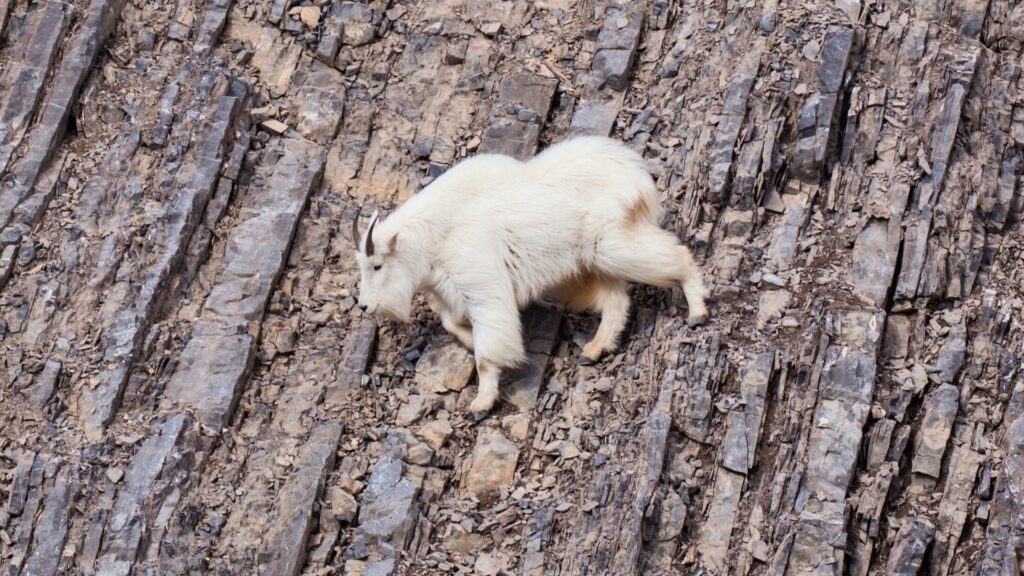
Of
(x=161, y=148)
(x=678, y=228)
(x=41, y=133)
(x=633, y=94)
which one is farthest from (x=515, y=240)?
(x=41, y=133)

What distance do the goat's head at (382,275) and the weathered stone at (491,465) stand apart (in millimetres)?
1475

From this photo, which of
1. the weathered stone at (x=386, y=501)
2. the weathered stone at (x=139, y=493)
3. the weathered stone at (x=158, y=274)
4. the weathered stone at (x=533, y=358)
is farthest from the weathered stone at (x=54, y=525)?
the weathered stone at (x=533, y=358)

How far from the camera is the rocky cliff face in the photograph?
10930 millimetres

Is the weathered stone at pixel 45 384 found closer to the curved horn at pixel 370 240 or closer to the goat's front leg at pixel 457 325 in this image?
the curved horn at pixel 370 240

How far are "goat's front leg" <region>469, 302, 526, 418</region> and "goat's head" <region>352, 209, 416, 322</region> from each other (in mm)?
734

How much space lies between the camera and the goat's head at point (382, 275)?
12.2 m

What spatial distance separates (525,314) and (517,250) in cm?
70

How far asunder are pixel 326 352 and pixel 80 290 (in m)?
2.36

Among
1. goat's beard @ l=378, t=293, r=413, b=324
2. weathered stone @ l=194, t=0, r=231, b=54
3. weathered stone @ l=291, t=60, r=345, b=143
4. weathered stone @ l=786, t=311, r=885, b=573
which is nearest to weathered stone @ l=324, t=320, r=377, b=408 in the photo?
goat's beard @ l=378, t=293, r=413, b=324

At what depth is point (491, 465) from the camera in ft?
38.1

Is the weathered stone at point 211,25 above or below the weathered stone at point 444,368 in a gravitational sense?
above

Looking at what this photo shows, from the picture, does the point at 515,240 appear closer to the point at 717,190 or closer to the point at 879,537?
the point at 717,190

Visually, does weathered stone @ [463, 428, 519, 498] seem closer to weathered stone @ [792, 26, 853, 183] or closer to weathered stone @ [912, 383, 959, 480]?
weathered stone @ [912, 383, 959, 480]

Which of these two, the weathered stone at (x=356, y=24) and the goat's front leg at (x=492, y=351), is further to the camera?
the weathered stone at (x=356, y=24)
